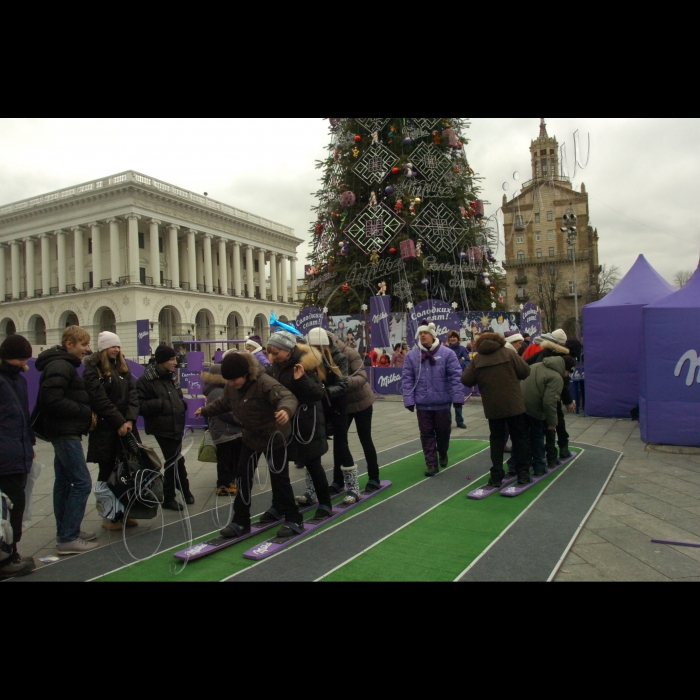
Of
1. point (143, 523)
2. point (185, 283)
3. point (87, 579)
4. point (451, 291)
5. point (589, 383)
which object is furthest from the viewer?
point (185, 283)

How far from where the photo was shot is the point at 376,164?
59.7 feet

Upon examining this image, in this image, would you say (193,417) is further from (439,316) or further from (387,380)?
(439,316)

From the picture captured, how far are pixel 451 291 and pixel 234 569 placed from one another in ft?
54.8

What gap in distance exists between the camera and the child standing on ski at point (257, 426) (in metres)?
4.48

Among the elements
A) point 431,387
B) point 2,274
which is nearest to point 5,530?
point 431,387

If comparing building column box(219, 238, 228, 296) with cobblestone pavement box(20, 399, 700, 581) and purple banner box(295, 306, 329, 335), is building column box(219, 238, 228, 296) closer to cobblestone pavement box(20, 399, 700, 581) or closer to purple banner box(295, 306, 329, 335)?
purple banner box(295, 306, 329, 335)

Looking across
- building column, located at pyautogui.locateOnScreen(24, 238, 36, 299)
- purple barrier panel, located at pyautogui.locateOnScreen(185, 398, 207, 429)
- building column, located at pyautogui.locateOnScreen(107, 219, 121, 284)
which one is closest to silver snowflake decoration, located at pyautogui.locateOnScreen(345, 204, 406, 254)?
purple barrier panel, located at pyautogui.locateOnScreen(185, 398, 207, 429)

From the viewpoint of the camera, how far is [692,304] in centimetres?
783

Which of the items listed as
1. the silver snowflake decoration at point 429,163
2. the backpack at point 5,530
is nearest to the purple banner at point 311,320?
the silver snowflake decoration at point 429,163

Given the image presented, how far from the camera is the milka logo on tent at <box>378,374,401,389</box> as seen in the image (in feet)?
52.9

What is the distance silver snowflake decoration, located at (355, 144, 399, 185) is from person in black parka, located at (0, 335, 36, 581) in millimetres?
15468

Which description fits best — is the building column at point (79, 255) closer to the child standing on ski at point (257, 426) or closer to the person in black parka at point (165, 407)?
the person in black parka at point (165, 407)
